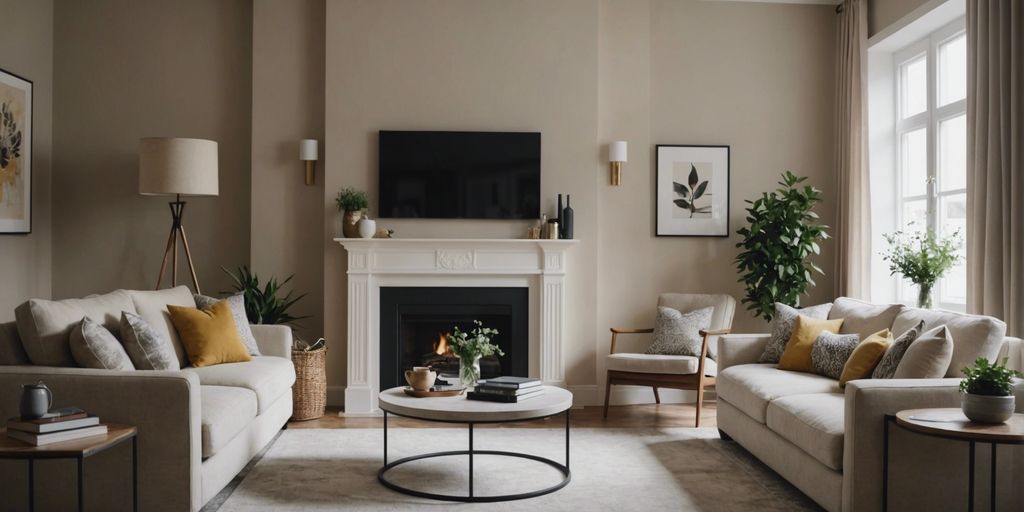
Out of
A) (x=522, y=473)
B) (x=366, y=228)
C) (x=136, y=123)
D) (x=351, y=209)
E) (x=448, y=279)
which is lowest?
(x=522, y=473)

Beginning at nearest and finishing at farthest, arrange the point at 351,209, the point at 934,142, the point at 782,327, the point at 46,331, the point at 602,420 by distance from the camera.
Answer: the point at 46,331 < the point at 782,327 < the point at 934,142 < the point at 602,420 < the point at 351,209

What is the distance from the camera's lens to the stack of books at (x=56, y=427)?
290 cm

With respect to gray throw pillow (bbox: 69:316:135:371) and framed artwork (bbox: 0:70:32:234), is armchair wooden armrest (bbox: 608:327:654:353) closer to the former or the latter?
gray throw pillow (bbox: 69:316:135:371)

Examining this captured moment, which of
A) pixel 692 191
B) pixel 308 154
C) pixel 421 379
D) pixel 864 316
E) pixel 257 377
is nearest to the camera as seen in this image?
pixel 421 379

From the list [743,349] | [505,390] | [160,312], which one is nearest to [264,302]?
[160,312]

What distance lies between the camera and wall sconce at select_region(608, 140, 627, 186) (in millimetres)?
6246

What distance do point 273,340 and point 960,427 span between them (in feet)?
12.5

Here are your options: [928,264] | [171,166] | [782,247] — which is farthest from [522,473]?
[171,166]

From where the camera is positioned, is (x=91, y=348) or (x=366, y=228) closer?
(x=91, y=348)

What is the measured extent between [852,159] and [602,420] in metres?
2.69

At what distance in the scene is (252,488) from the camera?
403 cm

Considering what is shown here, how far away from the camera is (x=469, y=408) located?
12.9 feet

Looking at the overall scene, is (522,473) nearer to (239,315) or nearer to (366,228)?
(239,315)

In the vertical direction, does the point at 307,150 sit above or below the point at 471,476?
above
